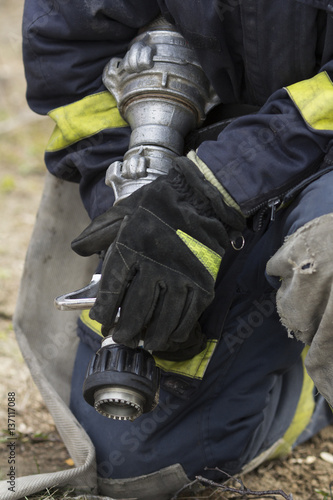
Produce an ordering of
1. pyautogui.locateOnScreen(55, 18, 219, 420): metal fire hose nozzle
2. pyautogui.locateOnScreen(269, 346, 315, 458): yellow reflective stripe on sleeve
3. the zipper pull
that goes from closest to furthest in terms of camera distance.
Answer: the zipper pull < pyautogui.locateOnScreen(55, 18, 219, 420): metal fire hose nozzle < pyautogui.locateOnScreen(269, 346, 315, 458): yellow reflective stripe on sleeve

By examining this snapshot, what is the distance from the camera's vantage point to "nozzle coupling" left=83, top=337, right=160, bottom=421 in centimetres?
120

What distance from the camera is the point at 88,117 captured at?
163 centimetres

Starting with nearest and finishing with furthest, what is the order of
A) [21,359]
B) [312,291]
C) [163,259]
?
1. [312,291]
2. [163,259]
3. [21,359]

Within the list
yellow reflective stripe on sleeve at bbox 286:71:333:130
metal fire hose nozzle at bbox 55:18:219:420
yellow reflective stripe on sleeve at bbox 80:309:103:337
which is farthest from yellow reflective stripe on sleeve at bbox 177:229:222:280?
yellow reflective stripe on sleeve at bbox 80:309:103:337

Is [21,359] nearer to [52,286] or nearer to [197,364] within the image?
[52,286]

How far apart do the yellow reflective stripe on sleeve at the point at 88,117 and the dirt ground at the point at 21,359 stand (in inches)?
34.5

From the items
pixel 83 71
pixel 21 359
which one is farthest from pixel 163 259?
pixel 21 359

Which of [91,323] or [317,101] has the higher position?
[317,101]

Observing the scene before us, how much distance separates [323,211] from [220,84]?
553 mm

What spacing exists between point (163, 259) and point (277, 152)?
0.33 meters

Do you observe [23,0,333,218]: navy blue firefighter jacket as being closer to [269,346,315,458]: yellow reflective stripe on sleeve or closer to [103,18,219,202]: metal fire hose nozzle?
[103,18,219,202]: metal fire hose nozzle

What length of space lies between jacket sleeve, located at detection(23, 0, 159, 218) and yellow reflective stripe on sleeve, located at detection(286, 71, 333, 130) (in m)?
0.51

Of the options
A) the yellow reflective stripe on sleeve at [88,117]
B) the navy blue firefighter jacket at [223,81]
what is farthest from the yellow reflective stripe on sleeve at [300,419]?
the yellow reflective stripe on sleeve at [88,117]

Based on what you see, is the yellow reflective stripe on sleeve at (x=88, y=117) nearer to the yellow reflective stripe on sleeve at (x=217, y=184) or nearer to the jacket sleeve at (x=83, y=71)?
the jacket sleeve at (x=83, y=71)
